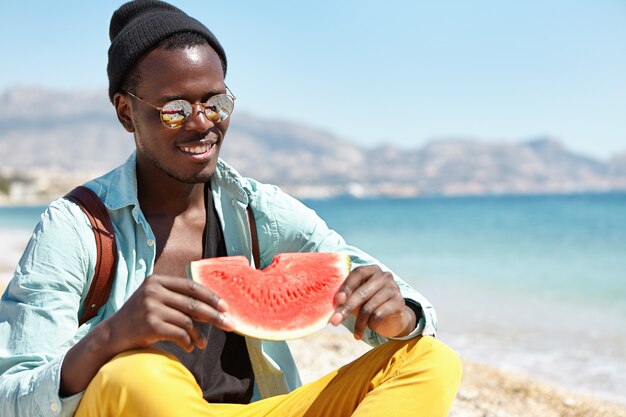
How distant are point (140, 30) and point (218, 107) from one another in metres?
0.39

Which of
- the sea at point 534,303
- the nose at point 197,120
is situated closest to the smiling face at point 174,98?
the nose at point 197,120

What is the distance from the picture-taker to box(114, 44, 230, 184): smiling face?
8.04ft

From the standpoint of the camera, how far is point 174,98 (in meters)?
2.46

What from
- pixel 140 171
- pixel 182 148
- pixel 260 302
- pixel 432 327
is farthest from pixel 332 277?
pixel 140 171

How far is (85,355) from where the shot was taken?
1.87 meters

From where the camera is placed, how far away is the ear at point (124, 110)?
263 cm

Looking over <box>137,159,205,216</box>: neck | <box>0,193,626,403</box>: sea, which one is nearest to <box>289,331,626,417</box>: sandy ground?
<box>0,193,626,403</box>: sea

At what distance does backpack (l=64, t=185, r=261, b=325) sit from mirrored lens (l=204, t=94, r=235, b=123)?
0.49m

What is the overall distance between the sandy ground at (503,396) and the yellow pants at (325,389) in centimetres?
259

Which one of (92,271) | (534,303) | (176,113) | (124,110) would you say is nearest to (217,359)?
(92,271)

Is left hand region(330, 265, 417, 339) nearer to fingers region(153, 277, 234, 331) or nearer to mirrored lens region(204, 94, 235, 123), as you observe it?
fingers region(153, 277, 234, 331)

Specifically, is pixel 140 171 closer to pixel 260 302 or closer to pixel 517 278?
pixel 260 302

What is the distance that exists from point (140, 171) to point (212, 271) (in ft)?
2.57

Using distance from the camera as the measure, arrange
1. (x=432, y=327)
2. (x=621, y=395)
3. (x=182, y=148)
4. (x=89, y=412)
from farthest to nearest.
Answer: (x=621, y=395), (x=182, y=148), (x=432, y=327), (x=89, y=412)
